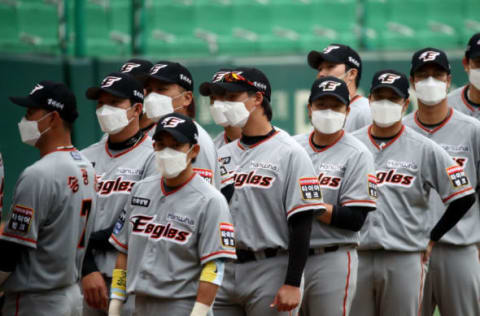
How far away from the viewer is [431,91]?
19.0 feet

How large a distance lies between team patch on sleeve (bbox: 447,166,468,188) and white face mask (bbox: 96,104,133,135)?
6.89ft

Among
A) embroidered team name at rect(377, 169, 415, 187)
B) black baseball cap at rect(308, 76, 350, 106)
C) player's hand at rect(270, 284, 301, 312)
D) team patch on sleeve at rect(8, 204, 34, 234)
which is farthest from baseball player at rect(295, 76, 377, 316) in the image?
team patch on sleeve at rect(8, 204, 34, 234)

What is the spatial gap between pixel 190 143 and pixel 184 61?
8.22 m

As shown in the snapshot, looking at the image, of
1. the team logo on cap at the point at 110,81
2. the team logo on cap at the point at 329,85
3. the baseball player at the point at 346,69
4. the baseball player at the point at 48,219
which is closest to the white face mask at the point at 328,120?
the team logo on cap at the point at 329,85

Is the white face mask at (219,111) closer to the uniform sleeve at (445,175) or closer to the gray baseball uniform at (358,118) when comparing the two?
the uniform sleeve at (445,175)

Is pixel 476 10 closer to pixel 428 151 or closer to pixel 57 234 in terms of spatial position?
pixel 428 151

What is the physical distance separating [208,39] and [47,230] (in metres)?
9.28

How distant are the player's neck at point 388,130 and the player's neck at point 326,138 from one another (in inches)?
17.3

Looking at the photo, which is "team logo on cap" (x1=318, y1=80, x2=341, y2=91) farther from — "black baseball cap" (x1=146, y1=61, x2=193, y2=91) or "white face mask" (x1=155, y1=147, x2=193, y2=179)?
"white face mask" (x1=155, y1=147, x2=193, y2=179)

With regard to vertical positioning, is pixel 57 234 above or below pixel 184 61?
above

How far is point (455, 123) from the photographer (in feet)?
19.3

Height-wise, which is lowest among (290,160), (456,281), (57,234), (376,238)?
(456,281)

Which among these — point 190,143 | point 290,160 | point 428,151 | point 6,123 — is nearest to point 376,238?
point 428,151

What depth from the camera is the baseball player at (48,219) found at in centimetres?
411
